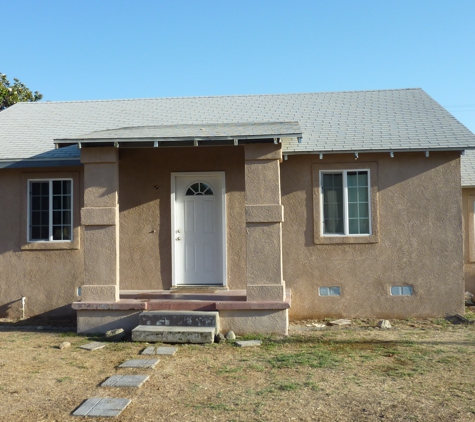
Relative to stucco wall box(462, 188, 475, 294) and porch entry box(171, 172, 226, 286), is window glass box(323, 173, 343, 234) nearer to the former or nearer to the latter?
porch entry box(171, 172, 226, 286)

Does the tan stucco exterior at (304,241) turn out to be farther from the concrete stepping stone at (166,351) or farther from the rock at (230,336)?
the concrete stepping stone at (166,351)

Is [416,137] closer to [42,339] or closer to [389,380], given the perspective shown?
[389,380]

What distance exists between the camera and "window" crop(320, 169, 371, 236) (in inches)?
411

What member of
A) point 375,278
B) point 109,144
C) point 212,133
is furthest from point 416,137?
point 109,144

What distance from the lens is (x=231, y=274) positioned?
10547mm

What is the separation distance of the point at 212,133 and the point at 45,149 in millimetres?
4057

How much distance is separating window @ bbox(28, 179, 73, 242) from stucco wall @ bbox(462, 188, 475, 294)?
861 centimetres

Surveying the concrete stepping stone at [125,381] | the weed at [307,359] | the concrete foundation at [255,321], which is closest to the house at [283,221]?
the concrete foundation at [255,321]

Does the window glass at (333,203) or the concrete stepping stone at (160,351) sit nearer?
the concrete stepping stone at (160,351)

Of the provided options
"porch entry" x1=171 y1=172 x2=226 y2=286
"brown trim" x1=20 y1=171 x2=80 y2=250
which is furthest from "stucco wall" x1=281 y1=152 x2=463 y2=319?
"brown trim" x1=20 y1=171 x2=80 y2=250

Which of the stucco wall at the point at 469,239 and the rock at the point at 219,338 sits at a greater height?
the stucco wall at the point at 469,239

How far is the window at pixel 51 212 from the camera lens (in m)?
11.0

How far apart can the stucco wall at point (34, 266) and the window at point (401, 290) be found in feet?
19.6

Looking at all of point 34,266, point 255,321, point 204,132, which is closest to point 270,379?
point 255,321
